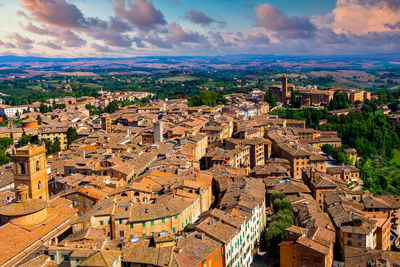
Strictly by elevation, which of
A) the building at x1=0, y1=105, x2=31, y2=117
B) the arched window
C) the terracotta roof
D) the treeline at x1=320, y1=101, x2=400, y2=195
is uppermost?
the arched window

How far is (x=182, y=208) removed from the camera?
23.7 m

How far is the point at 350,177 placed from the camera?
1743 inches

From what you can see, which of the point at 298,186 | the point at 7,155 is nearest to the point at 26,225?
the point at 298,186

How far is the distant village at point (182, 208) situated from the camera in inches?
758

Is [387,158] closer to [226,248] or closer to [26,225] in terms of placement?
[226,248]

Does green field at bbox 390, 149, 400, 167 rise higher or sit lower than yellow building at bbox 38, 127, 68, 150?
lower

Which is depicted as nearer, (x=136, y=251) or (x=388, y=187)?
(x=136, y=251)

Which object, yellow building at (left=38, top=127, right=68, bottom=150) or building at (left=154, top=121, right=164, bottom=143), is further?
yellow building at (left=38, top=127, right=68, bottom=150)

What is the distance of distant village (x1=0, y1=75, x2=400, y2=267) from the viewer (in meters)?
19.3

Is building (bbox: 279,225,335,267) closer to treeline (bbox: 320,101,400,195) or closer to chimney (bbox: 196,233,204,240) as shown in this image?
chimney (bbox: 196,233,204,240)

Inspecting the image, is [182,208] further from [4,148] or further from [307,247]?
[4,148]

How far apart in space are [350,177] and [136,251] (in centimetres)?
3274

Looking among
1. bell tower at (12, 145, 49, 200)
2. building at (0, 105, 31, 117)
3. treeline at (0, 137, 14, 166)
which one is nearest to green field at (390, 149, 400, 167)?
bell tower at (12, 145, 49, 200)

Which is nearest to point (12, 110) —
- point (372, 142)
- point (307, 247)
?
point (372, 142)
